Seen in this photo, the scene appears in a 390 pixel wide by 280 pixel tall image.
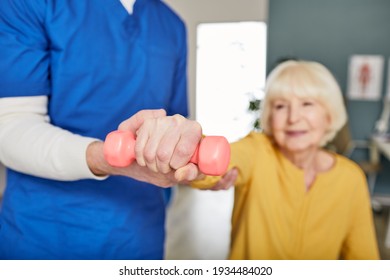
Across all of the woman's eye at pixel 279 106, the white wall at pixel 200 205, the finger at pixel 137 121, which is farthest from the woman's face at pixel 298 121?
the finger at pixel 137 121

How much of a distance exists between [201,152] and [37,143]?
170 millimetres

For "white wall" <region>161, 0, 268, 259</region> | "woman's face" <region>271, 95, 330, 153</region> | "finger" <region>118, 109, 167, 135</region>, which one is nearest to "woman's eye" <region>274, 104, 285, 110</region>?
"woman's face" <region>271, 95, 330, 153</region>

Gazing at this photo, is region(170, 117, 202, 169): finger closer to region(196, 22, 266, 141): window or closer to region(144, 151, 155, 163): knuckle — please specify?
region(144, 151, 155, 163): knuckle

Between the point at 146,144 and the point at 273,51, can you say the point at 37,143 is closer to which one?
the point at 146,144

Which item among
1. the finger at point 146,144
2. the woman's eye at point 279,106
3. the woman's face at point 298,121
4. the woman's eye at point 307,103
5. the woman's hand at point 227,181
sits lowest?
the woman's hand at point 227,181

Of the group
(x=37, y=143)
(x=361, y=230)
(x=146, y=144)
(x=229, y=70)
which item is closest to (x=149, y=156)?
(x=146, y=144)

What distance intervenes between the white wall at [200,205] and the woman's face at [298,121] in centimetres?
10

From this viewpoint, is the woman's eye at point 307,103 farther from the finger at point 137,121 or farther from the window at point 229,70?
the finger at point 137,121

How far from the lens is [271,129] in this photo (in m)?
0.54

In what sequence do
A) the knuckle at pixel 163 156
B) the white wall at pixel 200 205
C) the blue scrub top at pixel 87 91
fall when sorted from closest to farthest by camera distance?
1. the knuckle at pixel 163 156
2. the blue scrub top at pixel 87 91
3. the white wall at pixel 200 205

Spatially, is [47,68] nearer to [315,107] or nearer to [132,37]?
[132,37]

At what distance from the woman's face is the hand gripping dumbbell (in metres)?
0.26

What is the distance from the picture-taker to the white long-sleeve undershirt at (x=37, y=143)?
1.21ft

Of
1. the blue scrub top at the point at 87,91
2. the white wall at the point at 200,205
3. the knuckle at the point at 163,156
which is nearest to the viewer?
the knuckle at the point at 163,156
